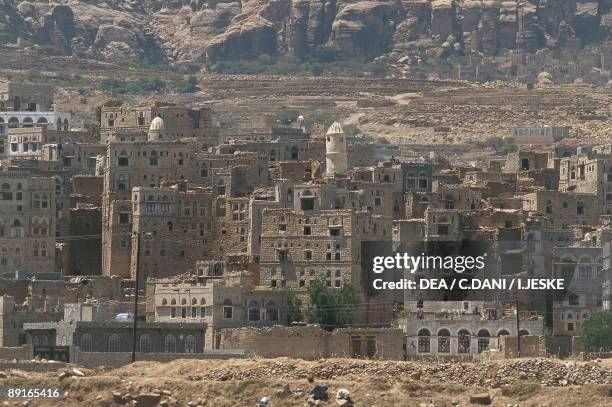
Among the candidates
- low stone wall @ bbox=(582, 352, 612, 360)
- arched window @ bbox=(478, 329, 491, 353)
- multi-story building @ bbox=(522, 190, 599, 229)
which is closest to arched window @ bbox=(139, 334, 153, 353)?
arched window @ bbox=(478, 329, 491, 353)

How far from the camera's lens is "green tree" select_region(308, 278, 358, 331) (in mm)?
108500

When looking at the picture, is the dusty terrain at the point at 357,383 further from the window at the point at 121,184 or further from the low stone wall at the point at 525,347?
the window at the point at 121,184

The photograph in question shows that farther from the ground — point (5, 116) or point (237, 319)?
point (5, 116)

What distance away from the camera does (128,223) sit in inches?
4774

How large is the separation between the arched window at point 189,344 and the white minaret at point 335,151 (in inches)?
945

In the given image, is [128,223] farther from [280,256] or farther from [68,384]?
[68,384]

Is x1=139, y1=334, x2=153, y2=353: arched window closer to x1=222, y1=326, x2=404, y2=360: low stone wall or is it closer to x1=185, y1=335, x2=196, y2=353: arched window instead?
x1=185, y1=335, x2=196, y2=353: arched window

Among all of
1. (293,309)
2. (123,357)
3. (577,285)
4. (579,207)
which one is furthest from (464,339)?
(579,207)

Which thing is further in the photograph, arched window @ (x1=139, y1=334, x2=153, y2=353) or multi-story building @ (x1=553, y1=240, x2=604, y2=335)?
multi-story building @ (x1=553, y1=240, x2=604, y2=335)

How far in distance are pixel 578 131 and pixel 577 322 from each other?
3516 inches

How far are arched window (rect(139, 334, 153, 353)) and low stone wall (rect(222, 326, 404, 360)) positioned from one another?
2679 millimetres

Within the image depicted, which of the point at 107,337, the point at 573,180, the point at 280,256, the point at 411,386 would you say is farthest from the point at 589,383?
the point at 573,180

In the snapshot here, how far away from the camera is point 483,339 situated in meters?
104

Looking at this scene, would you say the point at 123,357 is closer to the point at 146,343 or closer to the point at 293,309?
the point at 146,343
